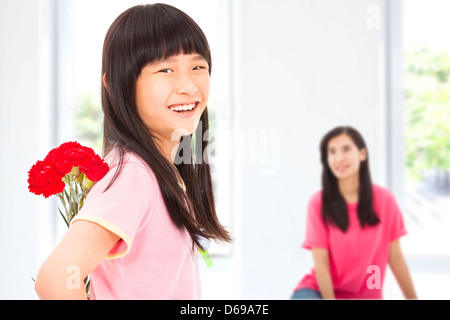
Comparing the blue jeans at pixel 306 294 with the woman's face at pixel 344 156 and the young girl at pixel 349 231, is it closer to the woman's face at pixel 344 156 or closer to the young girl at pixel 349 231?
the young girl at pixel 349 231

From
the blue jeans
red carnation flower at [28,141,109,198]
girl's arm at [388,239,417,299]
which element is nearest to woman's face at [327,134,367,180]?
girl's arm at [388,239,417,299]

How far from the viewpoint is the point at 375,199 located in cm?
144

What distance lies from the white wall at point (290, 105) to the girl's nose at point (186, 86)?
104 centimetres

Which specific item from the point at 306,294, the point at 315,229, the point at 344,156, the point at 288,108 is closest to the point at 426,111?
the point at 344,156

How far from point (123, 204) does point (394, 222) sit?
1.16 m

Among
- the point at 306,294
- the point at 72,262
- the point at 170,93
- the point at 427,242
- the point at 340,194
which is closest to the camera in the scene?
the point at 72,262

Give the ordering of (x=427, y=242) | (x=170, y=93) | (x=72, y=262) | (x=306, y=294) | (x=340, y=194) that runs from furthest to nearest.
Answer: (x=427, y=242) → (x=340, y=194) → (x=306, y=294) → (x=170, y=93) → (x=72, y=262)

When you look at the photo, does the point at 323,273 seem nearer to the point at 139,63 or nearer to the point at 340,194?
the point at 340,194

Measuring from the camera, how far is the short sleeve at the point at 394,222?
1.40 m

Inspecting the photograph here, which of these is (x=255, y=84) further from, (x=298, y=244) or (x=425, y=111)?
(x=425, y=111)

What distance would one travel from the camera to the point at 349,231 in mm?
1403

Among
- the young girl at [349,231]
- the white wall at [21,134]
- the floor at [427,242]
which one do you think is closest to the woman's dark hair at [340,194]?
the young girl at [349,231]

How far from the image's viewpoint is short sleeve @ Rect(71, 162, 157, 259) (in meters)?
0.39

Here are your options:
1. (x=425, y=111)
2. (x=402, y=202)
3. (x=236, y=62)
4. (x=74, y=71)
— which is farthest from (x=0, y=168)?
(x=425, y=111)
